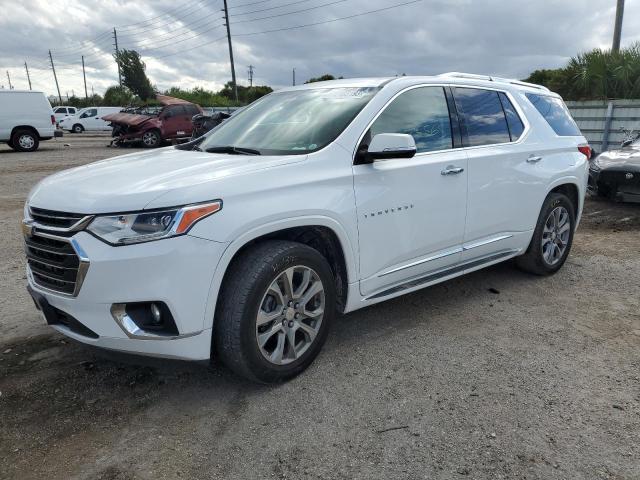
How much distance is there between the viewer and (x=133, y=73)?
5712 centimetres

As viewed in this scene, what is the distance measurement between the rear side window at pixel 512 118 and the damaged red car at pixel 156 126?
17.3 metres

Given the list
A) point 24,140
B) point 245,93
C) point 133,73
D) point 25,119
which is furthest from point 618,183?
point 133,73

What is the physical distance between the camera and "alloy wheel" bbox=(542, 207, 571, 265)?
A: 4863 millimetres

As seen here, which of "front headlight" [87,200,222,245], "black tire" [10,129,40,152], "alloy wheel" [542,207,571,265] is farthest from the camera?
"black tire" [10,129,40,152]

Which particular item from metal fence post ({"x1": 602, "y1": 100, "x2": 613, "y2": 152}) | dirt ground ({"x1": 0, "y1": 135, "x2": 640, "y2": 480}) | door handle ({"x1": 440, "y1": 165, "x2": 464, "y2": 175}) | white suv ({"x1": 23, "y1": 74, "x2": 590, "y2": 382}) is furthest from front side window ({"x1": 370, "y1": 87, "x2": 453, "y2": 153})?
metal fence post ({"x1": 602, "y1": 100, "x2": 613, "y2": 152})

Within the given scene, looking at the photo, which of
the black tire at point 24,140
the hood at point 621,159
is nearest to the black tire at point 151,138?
the black tire at point 24,140

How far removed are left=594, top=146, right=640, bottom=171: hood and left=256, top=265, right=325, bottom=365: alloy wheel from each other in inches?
263

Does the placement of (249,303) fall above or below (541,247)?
above

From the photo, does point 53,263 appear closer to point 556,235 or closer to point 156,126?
point 556,235

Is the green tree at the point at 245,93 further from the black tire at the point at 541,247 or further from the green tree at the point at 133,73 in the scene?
the black tire at the point at 541,247

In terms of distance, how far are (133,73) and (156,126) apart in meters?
42.6

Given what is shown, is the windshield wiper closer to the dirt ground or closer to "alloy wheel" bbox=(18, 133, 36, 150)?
the dirt ground

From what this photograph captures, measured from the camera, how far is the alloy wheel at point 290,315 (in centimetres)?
287

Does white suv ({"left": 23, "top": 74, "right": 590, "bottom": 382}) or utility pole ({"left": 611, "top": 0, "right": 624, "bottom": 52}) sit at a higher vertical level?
utility pole ({"left": 611, "top": 0, "right": 624, "bottom": 52})
